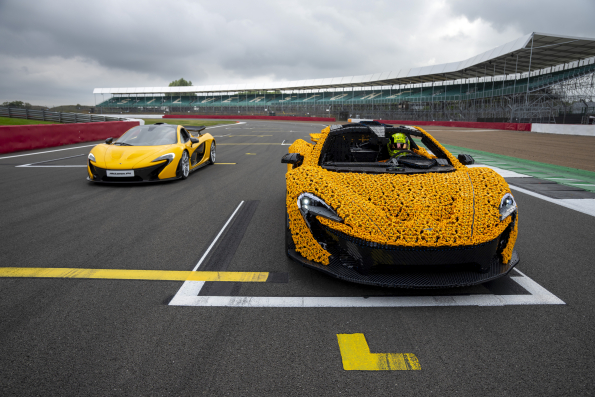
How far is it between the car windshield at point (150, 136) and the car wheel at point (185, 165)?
0.41 m

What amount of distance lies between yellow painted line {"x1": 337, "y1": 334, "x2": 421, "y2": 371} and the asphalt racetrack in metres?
0.02

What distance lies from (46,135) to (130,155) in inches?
405

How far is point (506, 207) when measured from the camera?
9.92ft

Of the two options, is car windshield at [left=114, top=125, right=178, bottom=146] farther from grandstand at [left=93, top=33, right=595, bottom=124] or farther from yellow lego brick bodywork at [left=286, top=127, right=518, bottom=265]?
grandstand at [left=93, top=33, right=595, bottom=124]

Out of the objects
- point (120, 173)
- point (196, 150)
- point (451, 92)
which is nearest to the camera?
point (120, 173)

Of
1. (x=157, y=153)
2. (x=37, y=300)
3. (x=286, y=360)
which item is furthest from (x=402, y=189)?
(x=157, y=153)

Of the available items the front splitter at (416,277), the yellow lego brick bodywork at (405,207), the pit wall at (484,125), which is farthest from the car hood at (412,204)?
the pit wall at (484,125)

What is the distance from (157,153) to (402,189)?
224 inches

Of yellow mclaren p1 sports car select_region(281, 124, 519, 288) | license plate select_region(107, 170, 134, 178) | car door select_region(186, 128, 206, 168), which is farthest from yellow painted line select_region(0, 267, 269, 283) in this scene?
car door select_region(186, 128, 206, 168)

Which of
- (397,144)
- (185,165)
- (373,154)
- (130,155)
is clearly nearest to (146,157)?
(130,155)

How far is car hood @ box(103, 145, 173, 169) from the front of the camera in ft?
23.0

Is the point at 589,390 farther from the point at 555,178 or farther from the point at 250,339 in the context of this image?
the point at 555,178

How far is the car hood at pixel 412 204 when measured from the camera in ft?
8.65

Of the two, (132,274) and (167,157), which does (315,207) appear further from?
(167,157)
